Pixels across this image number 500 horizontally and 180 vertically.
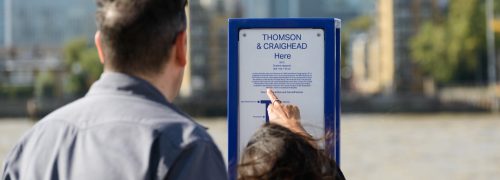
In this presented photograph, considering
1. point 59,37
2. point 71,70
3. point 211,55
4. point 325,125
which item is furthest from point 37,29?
point 325,125

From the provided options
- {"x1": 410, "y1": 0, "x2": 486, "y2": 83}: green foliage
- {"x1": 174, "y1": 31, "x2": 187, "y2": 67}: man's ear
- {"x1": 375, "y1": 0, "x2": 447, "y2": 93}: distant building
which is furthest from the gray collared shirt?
{"x1": 375, "y1": 0, "x2": 447, "y2": 93}: distant building

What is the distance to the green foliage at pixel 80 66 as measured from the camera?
78188 mm

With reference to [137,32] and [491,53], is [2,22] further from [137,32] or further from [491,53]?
[137,32]

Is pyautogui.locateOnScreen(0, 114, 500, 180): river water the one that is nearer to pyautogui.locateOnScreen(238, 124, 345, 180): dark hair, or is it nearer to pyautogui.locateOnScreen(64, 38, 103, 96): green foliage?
pyautogui.locateOnScreen(238, 124, 345, 180): dark hair

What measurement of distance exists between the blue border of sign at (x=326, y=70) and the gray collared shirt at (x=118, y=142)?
4.13ft

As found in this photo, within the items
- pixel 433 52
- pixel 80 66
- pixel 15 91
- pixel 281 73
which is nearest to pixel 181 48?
pixel 281 73

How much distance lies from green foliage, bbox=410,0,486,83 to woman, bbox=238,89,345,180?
64616 millimetres

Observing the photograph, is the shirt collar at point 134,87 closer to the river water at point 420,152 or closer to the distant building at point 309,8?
the river water at point 420,152

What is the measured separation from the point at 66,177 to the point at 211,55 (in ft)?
251

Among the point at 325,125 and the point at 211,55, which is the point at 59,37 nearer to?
the point at 211,55

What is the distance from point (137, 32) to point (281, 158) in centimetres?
47

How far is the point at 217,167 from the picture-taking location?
6.45 feet

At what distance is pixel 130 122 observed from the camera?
1989 mm

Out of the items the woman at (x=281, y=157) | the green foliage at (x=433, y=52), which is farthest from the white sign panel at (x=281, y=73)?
the green foliage at (x=433, y=52)
